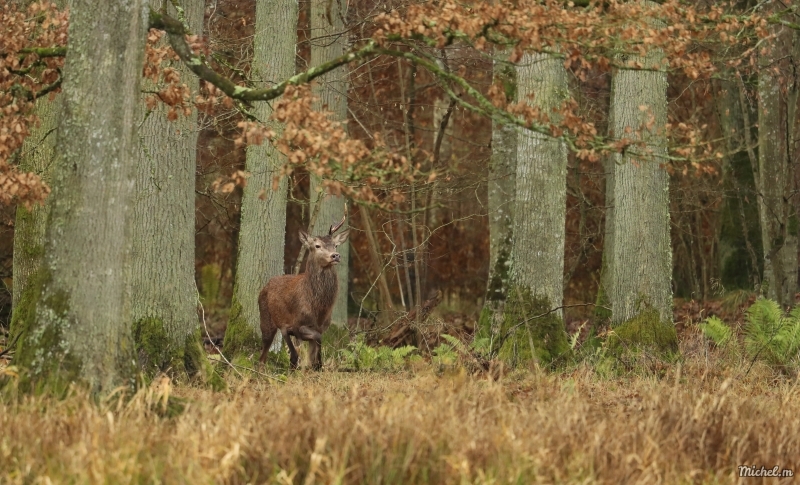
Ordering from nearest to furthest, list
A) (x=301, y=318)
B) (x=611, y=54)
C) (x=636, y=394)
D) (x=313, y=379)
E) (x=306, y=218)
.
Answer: (x=611, y=54) < (x=636, y=394) < (x=313, y=379) < (x=301, y=318) < (x=306, y=218)

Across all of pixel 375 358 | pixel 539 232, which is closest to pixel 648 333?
pixel 539 232

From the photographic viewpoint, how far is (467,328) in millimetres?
25047

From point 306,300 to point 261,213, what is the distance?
1.40m

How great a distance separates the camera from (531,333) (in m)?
14.7

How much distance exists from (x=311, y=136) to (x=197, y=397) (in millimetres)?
2707

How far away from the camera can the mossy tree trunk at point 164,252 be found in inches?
492

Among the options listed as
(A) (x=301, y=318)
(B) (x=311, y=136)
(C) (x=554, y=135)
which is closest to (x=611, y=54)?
(C) (x=554, y=135)

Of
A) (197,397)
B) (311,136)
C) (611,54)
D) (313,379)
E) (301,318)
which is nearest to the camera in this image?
(311,136)

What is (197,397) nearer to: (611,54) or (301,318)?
(611,54)

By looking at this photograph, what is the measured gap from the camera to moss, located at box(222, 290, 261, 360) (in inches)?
658

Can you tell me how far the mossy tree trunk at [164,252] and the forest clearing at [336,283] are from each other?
24 mm

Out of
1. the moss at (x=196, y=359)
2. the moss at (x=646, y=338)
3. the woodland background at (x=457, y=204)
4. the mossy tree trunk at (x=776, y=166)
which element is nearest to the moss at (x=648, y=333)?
the moss at (x=646, y=338)

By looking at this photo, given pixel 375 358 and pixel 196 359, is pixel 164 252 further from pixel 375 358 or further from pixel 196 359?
pixel 375 358

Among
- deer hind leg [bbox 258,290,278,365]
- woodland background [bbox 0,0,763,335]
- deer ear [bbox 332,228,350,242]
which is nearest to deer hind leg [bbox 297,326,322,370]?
deer hind leg [bbox 258,290,278,365]
